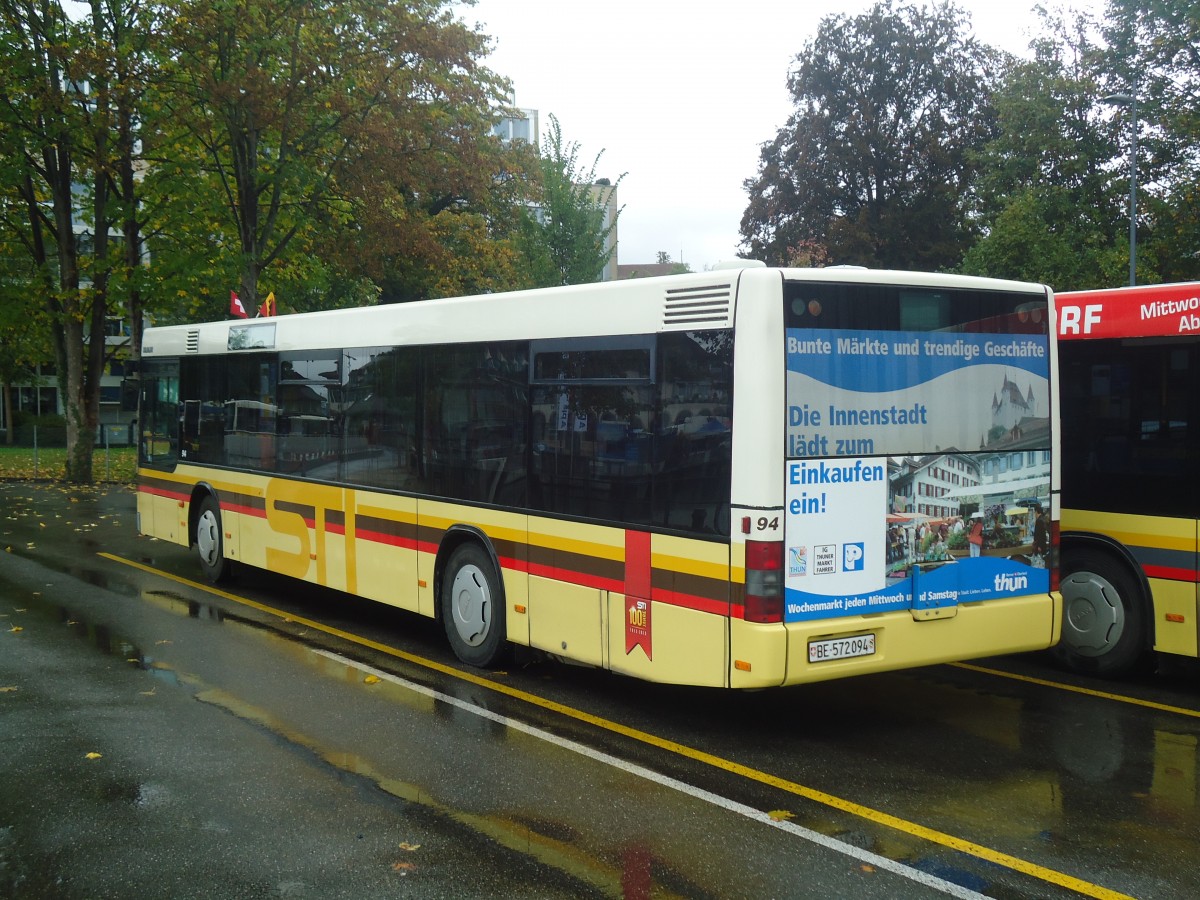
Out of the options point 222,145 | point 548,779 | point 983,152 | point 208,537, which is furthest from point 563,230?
point 548,779

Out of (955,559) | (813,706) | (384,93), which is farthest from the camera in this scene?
(384,93)

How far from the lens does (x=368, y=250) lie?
26875mm

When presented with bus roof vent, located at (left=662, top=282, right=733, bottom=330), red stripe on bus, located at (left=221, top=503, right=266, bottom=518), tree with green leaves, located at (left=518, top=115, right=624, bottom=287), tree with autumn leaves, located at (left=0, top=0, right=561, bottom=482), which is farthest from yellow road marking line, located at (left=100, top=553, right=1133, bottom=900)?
tree with green leaves, located at (left=518, top=115, right=624, bottom=287)

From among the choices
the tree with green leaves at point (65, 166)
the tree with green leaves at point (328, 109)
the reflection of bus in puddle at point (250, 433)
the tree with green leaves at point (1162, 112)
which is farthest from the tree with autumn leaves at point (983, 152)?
the reflection of bus in puddle at point (250, 433)

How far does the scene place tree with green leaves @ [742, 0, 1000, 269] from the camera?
43469 mm

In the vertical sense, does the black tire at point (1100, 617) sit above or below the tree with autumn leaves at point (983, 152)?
below

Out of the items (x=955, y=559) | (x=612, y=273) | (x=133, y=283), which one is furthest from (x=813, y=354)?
(x=612, y=273)

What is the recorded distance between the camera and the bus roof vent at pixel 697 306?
22.8 feet

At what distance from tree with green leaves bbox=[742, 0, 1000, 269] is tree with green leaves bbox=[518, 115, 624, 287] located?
12.1 metres

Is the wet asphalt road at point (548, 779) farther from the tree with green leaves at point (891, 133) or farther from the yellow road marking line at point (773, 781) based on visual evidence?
the tree with green leaves at point (891, 133)

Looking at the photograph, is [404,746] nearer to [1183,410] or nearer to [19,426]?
[1183,410]

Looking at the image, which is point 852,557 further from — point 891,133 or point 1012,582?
point 891,133

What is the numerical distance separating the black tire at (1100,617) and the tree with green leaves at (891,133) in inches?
1374

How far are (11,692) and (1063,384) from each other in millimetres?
7942
